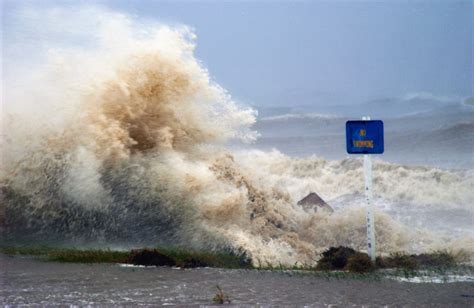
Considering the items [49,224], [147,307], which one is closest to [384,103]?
[49,224]

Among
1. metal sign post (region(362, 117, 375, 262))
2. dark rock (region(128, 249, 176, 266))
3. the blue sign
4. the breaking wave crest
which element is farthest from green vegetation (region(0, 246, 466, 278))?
the blue sign

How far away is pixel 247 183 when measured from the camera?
23.2 feet

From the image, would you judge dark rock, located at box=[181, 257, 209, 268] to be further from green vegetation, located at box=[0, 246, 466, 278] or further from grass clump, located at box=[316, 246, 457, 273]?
grass clump, located at box=[316, 246, 457, 273]

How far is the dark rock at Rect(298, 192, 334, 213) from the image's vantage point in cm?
736

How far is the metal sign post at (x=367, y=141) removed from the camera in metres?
5.07

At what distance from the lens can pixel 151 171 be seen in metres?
6.52

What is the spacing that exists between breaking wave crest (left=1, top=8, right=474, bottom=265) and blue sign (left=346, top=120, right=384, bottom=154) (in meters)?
1.64

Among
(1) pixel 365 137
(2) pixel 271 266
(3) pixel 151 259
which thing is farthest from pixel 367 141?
(3) pixel 151 259

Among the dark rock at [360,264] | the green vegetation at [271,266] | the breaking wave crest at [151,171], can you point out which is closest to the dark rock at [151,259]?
the green vegetation at [271,266]

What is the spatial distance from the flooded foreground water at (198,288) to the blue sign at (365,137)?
990 millimetres

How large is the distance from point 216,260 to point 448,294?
6.96 feet

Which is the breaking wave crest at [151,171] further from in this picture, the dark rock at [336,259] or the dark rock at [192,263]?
the dark rock at [336,259]

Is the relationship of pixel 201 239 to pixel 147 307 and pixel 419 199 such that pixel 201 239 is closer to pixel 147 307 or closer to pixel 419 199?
pixel 147 307

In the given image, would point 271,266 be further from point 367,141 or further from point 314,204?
point 314,204
